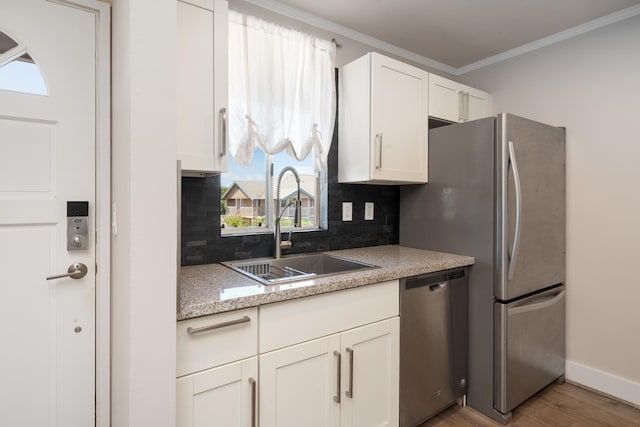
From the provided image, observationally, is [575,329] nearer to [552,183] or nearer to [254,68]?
[552,183]

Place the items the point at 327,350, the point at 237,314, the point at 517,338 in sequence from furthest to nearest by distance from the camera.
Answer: the point at 517,338 < the point at 327,350 < the point at 237,314

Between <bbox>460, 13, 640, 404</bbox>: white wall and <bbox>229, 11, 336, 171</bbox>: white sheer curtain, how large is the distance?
165 cm

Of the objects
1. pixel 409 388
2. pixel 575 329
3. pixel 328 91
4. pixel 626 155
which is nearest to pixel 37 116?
pixel 328 91

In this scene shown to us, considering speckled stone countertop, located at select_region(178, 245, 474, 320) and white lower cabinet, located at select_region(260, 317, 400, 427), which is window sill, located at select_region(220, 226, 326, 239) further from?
white lower cabinet, located at select_region(260, 317, 400, 427)

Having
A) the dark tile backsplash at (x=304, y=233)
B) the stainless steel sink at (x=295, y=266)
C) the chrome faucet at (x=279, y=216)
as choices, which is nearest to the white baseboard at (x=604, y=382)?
the dark tile backsplash at (x=304, y=233)

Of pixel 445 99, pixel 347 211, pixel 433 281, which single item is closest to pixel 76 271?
pixel 347 211

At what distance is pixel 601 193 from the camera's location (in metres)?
2.24

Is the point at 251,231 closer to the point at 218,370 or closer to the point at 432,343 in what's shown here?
the point at 218,370

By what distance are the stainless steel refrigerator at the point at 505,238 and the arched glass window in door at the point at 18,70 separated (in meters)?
2.07

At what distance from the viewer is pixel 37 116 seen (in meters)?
1.33

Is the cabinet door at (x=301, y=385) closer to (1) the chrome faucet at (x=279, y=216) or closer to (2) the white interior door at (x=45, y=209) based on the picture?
(1) the chrome faucet at (x=279, y=216)

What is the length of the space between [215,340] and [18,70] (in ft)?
4.09

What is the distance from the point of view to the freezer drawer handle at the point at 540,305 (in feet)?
6.51

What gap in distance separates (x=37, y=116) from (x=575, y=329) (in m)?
3.23
